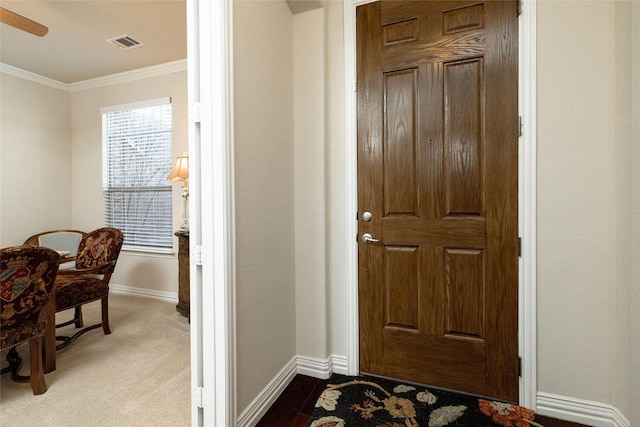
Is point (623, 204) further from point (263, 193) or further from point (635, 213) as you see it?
point (263, 193)

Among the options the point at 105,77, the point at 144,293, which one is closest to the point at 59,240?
the point at 144,293

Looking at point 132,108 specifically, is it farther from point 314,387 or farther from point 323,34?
point 314,387

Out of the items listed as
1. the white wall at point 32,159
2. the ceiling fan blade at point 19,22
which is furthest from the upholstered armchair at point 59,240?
the ceiling fan blade at point 19,22

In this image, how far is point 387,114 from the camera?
6.19ft

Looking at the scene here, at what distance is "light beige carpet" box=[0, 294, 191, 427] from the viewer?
1633mm

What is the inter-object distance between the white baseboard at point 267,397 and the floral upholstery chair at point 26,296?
4.66 feet

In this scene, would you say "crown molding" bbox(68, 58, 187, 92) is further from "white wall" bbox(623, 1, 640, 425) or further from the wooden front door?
"white wall" bbox(623, 1, 640, 425)

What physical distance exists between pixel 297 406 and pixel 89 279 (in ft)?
7.13

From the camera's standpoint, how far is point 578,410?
1537 mm

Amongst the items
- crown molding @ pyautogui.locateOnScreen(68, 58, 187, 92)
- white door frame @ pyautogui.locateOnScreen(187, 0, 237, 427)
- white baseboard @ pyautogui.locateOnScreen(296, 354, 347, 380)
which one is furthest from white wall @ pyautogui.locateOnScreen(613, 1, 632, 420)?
crown molding @ pyautogui.locateOnScreen(68, 58, 187, 92)

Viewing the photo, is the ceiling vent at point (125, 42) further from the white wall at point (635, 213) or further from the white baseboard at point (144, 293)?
the white wall at point (635, 213)

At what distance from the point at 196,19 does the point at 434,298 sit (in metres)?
1.97

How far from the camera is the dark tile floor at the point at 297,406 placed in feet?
5.10

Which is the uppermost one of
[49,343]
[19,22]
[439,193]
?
[19,22]
